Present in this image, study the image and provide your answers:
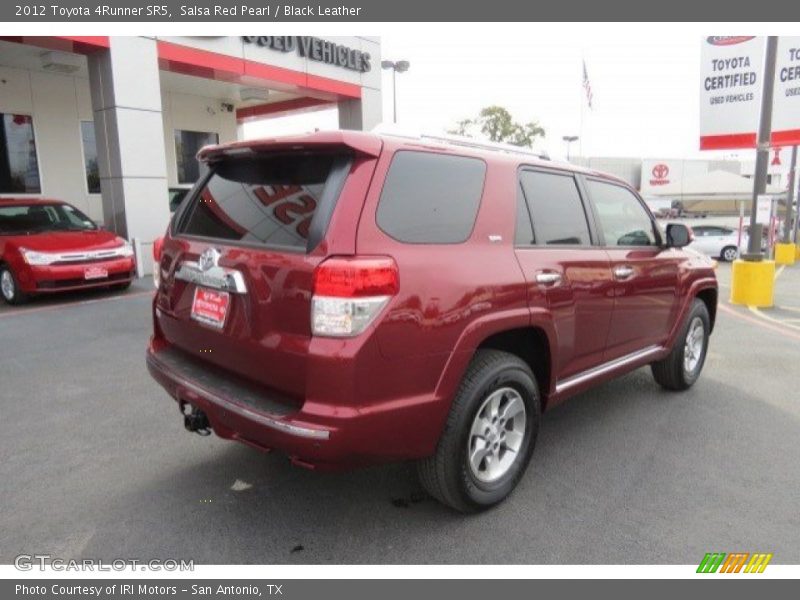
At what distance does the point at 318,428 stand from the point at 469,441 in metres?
0.83

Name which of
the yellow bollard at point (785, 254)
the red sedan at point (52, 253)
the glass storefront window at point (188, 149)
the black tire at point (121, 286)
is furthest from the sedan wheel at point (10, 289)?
the yellow bollard at point (785, 254)

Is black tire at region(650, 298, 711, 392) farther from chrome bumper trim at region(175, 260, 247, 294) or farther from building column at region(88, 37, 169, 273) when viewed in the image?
building column at region(88, 37, 169, 273)

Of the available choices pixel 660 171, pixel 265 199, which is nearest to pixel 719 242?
pixel 265 199

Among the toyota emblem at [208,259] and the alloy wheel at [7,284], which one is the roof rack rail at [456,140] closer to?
the toyota emblem at [208,259]

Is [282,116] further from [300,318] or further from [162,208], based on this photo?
[300,318]

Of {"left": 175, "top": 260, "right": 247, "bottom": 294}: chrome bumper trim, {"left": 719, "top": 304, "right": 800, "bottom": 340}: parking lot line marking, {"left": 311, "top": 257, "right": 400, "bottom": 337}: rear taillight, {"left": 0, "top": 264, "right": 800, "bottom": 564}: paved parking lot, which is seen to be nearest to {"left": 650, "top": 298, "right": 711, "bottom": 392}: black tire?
{"left": 0, "top": 264, "right": 800, "bottom": 564}: paved parking lot

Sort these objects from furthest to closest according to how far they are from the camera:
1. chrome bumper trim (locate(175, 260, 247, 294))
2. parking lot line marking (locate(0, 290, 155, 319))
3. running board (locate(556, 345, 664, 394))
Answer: parking lot line marking (locate(0, 290, 155, 319)), running board (locate(556, 345, 664, 394)), chrome bumper trim (locate(175, 260, 247, 294))

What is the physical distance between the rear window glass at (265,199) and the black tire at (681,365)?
3.33m

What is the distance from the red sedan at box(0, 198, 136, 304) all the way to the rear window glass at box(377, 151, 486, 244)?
7202 millimetres

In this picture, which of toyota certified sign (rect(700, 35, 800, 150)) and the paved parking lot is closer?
the paved parking lot

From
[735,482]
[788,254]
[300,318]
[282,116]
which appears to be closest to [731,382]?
[735,482]

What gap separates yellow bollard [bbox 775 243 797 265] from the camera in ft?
54.2

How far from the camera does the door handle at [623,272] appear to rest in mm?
3803

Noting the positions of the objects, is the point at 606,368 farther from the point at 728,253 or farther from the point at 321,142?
the point at 728,253
